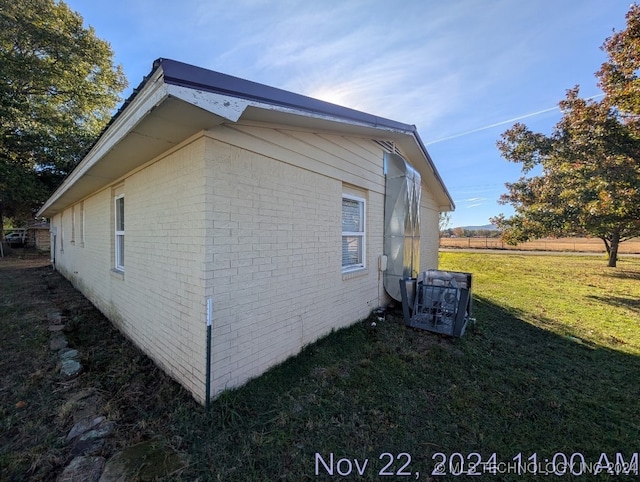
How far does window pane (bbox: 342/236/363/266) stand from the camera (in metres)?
5.00

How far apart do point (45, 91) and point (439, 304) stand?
72.6ft

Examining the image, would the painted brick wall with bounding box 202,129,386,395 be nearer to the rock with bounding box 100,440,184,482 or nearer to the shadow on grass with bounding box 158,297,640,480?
the shadow on grass with bounding box 158,297,640,480

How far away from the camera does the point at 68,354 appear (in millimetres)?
3914

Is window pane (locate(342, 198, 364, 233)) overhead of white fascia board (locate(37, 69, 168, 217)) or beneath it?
beneath

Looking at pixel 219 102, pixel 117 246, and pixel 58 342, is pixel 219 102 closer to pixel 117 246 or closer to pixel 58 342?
pixel 117 246

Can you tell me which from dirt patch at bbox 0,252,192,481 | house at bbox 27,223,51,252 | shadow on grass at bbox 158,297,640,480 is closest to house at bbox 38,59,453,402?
dirt patch at bbox 0,252,192,481

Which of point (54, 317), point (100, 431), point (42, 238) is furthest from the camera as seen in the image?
point (42, 238)

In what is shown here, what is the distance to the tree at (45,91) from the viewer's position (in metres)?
13.1

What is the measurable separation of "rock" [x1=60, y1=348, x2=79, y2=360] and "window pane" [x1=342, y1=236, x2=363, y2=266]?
4.16 metres

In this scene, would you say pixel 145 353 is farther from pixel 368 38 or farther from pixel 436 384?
pixel 368 38

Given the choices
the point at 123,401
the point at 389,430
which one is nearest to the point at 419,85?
the point at 389,430

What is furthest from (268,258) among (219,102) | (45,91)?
(45,91)

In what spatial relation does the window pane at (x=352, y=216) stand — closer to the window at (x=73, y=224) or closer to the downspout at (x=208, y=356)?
the downspout at (x=208, y=356)

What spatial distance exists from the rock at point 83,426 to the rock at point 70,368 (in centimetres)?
116
